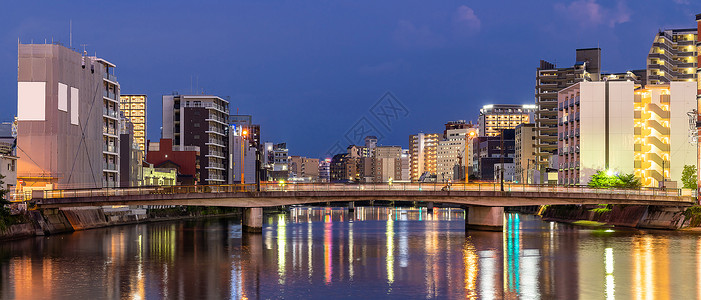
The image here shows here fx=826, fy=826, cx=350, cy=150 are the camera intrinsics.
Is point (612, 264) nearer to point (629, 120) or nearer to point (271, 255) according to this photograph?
point (271, 255)

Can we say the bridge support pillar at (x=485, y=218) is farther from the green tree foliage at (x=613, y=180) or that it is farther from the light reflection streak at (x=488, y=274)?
the light reflection streak at (x=488, y=274)

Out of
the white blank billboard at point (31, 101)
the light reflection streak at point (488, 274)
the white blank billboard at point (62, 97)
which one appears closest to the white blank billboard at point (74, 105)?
the white blank billboard at point (62, 97)

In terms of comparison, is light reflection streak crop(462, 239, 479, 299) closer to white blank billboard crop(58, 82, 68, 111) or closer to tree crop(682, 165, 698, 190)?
tree crop(682, 165, 698, 190)

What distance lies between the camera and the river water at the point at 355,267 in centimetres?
4397

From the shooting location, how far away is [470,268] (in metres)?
54.9

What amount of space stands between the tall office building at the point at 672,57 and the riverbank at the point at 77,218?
10685cm

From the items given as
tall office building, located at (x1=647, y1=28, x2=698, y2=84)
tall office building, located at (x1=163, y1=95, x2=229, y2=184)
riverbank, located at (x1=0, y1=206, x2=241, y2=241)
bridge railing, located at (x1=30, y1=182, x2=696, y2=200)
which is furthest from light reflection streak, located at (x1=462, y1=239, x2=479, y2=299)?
tall office building, located at (x1=647, y1=28, x2=698, y2=84)

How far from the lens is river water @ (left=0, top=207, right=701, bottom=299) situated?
43969mm

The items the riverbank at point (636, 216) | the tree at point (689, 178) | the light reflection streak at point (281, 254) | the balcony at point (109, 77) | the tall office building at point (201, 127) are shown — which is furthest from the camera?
the tall office building at point (201, 127)

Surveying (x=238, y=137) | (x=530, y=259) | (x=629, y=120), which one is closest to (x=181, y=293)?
(x=530, y=259)

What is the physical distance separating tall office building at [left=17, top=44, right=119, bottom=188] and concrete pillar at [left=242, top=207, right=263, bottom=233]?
85.3 feet

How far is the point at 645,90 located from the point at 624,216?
40179mm

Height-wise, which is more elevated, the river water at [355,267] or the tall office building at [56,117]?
the tall office building at [56,117]

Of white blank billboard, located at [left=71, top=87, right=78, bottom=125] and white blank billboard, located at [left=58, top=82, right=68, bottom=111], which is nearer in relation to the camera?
white blank billboard, located at [left=58, top=82, right=68, bottom=111]
